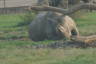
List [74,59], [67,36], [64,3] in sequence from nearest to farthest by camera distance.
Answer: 1. [74,59]
2. [67,36]
3. [64,3]

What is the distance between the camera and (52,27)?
18078 millimetres

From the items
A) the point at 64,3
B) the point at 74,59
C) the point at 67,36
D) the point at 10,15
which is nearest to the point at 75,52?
the point at 74,59

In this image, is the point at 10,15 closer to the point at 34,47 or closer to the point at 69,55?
the point at 34,47

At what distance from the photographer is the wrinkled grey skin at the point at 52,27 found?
17891 millimetres

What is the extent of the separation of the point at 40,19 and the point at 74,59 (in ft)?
25.2

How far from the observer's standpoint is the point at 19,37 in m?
19.1

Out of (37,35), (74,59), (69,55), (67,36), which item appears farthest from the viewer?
(37,35)

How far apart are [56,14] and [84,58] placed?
679cm

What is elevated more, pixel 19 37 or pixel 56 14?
pixel 56 14

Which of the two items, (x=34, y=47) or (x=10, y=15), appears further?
(x=10, y=15)

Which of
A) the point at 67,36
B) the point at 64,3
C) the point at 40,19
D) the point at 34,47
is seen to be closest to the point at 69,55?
the point at 34,47

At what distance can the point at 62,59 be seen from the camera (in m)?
11.4

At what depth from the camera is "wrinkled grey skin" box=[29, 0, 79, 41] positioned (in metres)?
17.9

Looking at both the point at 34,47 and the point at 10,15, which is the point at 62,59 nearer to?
the point at 34,47
